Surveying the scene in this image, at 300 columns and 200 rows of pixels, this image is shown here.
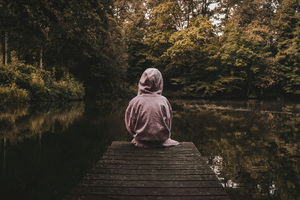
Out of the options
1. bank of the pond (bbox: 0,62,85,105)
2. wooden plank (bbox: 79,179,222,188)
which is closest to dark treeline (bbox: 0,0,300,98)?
bank of the pond (bbox: 0,62,85,105)

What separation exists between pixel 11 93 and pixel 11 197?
11.4 m

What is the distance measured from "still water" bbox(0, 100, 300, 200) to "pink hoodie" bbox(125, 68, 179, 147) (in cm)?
113

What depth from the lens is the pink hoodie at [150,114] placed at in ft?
10.9

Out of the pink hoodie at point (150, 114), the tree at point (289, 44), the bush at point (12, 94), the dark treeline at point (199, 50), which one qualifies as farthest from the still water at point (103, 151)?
the tree at point (289, 44)

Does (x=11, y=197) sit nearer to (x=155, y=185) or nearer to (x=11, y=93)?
(x=155, y=185)

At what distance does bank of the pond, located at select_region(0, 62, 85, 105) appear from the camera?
484 inches

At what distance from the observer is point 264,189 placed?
10.2 feet

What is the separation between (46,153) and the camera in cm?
434

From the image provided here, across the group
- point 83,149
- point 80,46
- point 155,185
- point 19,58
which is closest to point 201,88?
point 80,46

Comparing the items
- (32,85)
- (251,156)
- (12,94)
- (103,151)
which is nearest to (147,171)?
(103,151)

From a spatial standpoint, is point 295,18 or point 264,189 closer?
point 264,189

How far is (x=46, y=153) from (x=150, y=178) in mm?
2831

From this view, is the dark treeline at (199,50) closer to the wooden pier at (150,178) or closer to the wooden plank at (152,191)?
the wooden pier at (150,178)

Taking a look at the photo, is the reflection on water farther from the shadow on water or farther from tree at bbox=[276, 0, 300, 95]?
tree at bbox=[276, 0, 300, 95]
